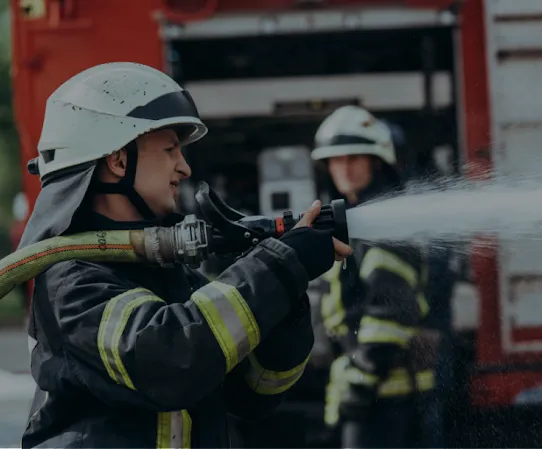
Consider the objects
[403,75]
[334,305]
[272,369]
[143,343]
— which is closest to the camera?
[143,343]

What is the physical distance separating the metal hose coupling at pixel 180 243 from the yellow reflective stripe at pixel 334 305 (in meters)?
1.69

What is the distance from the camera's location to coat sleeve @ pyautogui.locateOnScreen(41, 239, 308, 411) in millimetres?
2168

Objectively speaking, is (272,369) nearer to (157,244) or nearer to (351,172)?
(157,244)

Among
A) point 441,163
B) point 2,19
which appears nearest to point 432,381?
point 441,163

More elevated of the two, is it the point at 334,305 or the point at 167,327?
the point at 167,327

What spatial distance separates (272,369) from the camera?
101 inches

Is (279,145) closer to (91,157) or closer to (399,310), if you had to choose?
(399,310)

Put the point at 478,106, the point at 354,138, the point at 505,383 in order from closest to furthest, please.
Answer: the point at 354,138, the point at 505,383, the point at 478,106

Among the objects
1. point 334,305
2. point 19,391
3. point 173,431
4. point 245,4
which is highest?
point 245,4

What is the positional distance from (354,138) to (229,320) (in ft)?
7.83

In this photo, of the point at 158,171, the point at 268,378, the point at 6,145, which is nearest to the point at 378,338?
the point at 268,378

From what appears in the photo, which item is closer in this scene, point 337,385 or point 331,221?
point 331,221

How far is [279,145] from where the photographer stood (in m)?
5.70

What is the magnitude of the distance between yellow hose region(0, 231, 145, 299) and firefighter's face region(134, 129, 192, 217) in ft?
0.43
